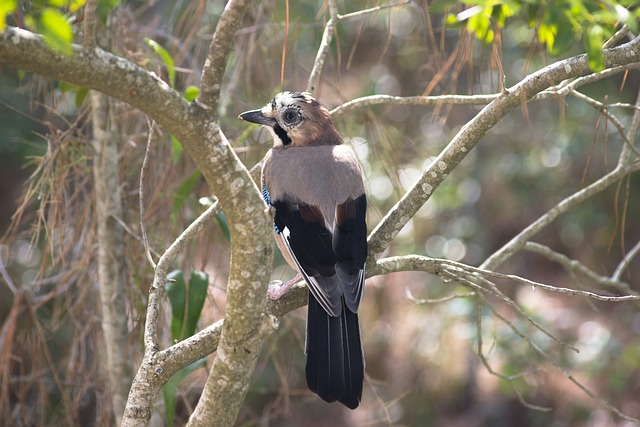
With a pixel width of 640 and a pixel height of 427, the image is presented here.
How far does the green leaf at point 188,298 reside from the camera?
115 inches

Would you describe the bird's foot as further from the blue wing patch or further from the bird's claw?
the blue wing patch

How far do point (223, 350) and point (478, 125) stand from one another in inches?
40.9

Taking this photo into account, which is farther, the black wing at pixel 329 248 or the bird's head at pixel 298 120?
the bird's head at pixel 298 120

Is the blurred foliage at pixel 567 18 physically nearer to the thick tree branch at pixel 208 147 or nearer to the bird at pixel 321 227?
the thick tree branch at pixel 208 147

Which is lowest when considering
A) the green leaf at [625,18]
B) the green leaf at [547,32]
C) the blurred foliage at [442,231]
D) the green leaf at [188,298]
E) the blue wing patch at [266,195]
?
the green leaf at [625,18]

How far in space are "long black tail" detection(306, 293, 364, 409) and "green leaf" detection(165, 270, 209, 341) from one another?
469 millimetres

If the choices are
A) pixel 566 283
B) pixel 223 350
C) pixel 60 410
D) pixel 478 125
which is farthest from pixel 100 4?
pixel 566 283

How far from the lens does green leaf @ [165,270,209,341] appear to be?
9.55ft

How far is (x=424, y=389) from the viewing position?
6.53 meters

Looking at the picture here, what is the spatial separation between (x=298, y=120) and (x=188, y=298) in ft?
3.10

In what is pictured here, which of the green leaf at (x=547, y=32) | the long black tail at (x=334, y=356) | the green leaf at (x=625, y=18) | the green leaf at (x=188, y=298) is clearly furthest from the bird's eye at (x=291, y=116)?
the green leaf at (x=625, y=18)

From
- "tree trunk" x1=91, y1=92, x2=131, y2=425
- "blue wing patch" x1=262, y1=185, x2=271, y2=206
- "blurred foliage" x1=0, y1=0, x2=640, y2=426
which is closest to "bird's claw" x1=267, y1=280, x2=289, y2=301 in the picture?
"blue wing patch" x1=262, y1=185, x2=271, y2=206

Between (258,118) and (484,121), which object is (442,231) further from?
(484,121)

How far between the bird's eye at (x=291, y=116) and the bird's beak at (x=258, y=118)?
51 millimetres
